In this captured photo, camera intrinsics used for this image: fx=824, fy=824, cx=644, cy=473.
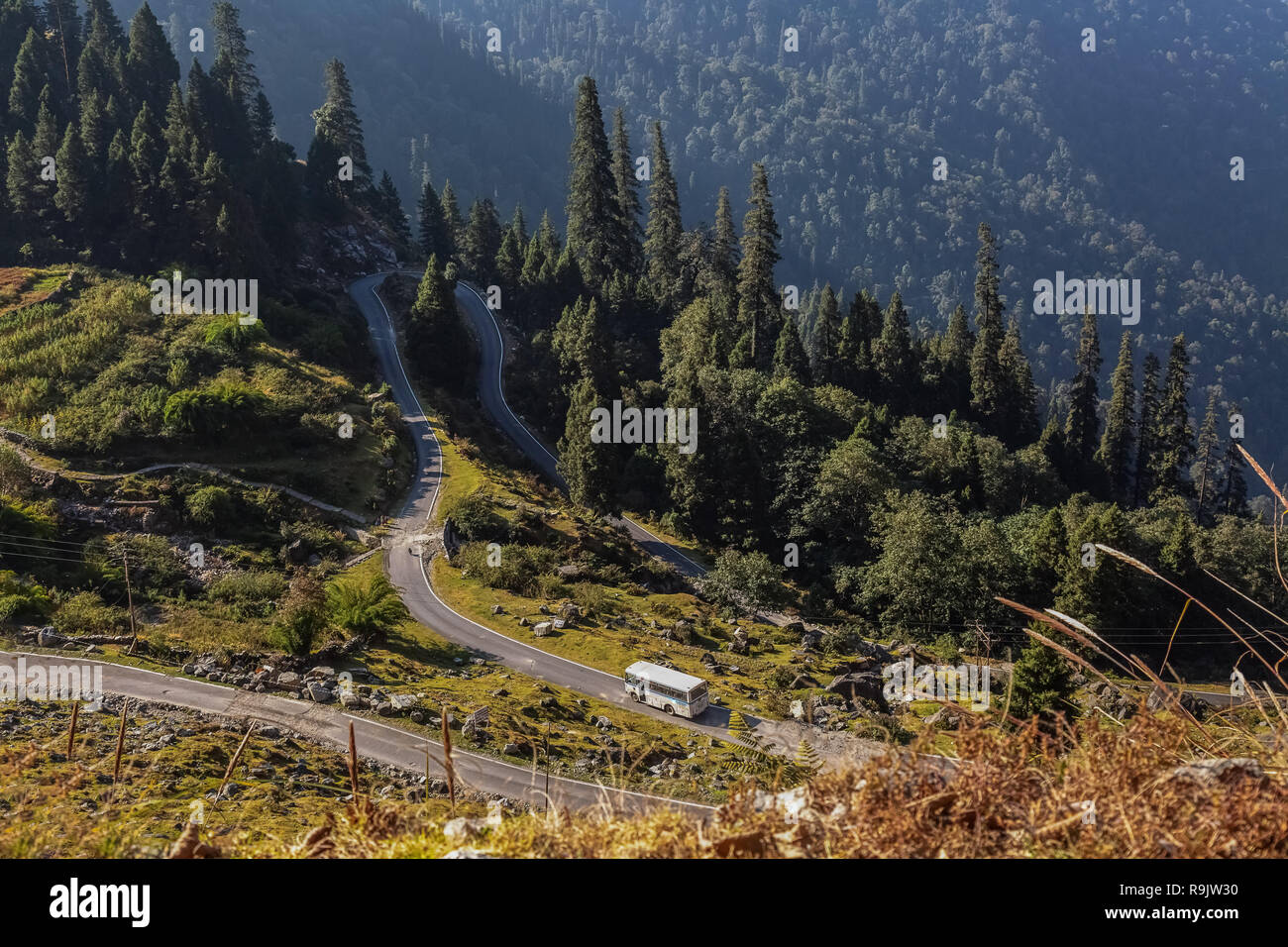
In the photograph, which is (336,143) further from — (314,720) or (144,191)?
(314,720)

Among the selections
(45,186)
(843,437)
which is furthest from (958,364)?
(45,186)

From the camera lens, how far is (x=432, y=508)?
48.3 meters

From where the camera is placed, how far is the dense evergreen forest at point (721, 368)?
162ft

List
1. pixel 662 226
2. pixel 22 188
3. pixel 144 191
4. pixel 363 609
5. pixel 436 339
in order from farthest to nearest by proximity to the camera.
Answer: pixel 662 226 → pixel 436 339 → pixel 144 191 → pixel 22 188 → pixel 363 609

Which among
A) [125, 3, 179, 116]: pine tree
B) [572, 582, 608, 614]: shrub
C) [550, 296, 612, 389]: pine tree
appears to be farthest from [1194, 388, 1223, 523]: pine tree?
[125, 3, 179, 116]: pine tree

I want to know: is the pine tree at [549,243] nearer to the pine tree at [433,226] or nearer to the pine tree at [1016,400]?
the pine tree at [433,226]

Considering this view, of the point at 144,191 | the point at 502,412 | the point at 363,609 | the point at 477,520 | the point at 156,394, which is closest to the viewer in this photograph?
the point at 363,609

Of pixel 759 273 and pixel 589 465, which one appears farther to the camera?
pixel 759 273

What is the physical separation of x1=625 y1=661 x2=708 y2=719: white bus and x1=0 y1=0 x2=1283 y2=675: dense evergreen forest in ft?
43.7

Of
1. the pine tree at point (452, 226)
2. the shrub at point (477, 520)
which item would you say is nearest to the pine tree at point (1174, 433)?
the shrub at point (477, 520)

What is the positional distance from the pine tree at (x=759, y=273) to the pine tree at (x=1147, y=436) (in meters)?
38.3

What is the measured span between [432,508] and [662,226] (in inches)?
2034

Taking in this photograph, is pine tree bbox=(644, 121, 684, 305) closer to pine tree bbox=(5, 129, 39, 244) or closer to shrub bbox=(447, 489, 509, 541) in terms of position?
shrub bbox=(447, 489, 509, 541)
